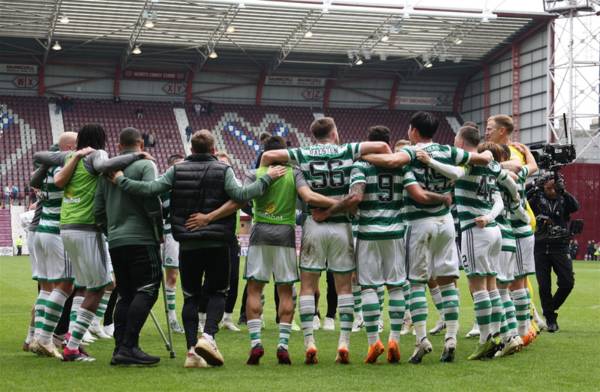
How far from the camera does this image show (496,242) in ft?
28.9

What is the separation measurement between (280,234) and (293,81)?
41.6 metres

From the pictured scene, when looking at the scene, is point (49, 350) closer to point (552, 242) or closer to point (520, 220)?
point (520, 220)

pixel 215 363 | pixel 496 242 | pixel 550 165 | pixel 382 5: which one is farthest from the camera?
pixel 382 5

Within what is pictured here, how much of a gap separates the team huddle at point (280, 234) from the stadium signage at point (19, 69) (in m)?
38.9

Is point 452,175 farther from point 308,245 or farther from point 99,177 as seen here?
point 99,177

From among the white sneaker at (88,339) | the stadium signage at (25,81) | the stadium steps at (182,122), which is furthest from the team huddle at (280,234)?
the stadium signage at (25,81)

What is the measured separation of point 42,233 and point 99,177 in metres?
0.94

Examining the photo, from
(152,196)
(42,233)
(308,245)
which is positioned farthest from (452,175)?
(42,233)

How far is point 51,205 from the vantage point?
350 inches

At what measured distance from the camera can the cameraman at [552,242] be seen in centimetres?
1165

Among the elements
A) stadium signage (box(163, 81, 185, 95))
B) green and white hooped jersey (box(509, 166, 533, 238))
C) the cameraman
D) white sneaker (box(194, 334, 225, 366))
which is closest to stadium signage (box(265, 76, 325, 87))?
stadium signage (box(163, 81, 185, 95))

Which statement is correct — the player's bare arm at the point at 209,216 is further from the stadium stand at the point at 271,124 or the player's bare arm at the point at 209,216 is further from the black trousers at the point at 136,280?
the stadium stand at the point at 271,124

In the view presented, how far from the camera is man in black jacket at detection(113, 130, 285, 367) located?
8.00 meters

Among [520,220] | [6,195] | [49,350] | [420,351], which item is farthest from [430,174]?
[6,195]
